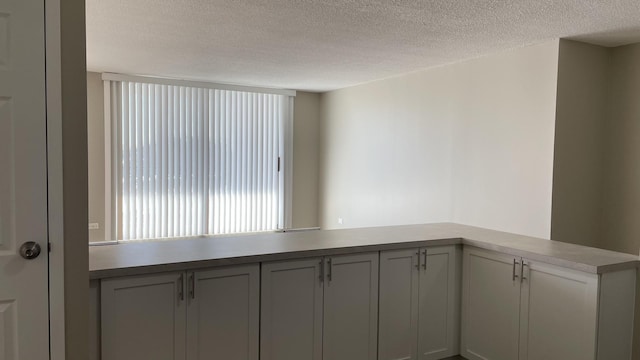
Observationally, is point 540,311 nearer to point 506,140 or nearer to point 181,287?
point 181,287

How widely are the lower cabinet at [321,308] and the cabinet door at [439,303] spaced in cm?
37

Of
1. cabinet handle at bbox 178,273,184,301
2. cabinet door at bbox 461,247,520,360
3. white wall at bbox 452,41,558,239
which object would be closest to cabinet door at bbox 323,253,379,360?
cabinet door at bbox 461,247,520,360

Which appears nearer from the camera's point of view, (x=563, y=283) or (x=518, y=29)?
(x=563, y=283)

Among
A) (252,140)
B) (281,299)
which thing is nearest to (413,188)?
(252,140)

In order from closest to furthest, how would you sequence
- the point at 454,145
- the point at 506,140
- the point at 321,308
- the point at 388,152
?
the point at 321,308, the point at 506,140, the point at 454,145, the point at 388,152

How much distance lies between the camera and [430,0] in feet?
10.2

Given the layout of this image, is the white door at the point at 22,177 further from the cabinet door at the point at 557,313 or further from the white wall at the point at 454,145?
the white wall at the point at 454,145

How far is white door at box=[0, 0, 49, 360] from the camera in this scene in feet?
5.80

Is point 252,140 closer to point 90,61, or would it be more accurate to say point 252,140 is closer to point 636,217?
point 90,61

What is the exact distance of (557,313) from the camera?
2479 mm

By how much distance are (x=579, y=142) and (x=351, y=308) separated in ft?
9.62

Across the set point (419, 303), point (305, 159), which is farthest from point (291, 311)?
point (305, 159)

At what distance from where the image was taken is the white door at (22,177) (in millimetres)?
1768

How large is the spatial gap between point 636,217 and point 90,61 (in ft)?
20.0
